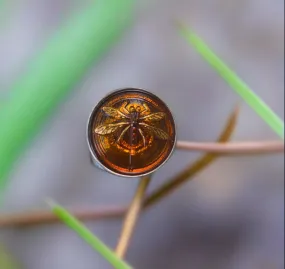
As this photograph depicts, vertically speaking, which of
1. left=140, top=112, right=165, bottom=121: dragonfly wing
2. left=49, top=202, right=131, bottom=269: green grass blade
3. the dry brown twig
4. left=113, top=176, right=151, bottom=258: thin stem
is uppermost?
the dry brown twig

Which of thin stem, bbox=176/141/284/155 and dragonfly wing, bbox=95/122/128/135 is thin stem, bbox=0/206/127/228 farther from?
dragonfly wing, bbox=95/122/128/135

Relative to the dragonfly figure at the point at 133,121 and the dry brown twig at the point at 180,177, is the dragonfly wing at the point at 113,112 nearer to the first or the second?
the dragonfly figure at the point at 133,121

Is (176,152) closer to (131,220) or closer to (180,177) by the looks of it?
(180,177)

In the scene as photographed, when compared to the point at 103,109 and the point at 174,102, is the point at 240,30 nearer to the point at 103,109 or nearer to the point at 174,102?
the point at 174,102

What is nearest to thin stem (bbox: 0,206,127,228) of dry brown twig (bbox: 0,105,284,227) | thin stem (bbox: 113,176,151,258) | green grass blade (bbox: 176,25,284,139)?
dry brown twig (bbox: 0,105,284,227)

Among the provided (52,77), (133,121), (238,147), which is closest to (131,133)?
(133,121)

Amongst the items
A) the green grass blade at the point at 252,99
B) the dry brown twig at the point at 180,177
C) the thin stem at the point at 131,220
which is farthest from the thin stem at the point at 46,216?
the green grass blade at the point at 252,99

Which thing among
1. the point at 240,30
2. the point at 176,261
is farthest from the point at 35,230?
the point at 240,30
